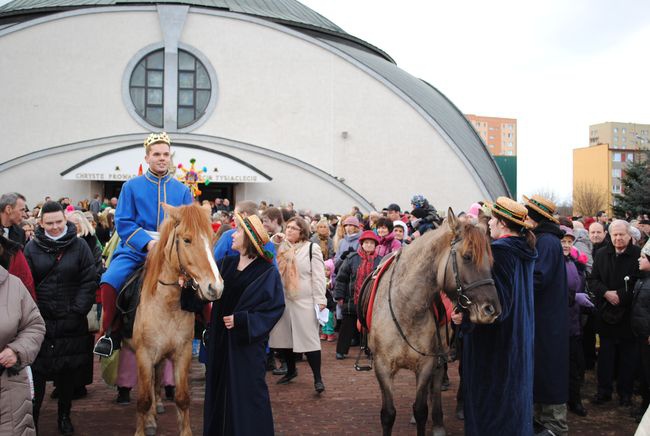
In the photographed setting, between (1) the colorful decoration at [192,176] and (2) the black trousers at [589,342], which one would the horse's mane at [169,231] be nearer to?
(2) the black trousers at [589,342]

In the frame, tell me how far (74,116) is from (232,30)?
7142 mm

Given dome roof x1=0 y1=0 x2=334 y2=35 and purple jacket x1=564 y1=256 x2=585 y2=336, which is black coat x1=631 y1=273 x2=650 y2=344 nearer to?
purple jacket x1=564 y1=256 x2=585 y2=336

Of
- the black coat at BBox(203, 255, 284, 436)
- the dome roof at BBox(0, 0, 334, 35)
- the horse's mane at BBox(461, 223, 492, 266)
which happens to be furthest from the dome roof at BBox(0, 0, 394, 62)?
the horse's mane at BBox(461, 223, 492, 266)

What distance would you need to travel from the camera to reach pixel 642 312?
6695 millimetres

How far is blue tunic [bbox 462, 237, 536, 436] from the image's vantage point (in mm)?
4867

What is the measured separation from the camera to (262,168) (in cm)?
2434

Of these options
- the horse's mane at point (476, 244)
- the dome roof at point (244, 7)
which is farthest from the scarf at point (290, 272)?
the dome roof at point (244, 7)

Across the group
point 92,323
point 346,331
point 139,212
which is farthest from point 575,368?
point 92,323

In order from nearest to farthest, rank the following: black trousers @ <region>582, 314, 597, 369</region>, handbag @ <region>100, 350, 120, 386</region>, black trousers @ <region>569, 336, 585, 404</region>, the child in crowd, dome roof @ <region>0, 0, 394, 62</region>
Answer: handbag @ <region>100, 350, 120, 386</region> < black trousers @ <region>569, 336, 585, 404</region> < black trousers @ <region>582, 314, 597, 369</region> < the child in crowd < dome roof @ <region>0, 0, 394, 62</region>

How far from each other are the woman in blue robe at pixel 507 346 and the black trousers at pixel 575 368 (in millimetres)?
2497

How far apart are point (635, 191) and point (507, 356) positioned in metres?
22.7

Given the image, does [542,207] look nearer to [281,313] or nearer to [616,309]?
[281,313]

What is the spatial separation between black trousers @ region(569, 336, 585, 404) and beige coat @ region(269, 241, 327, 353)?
3.13 m

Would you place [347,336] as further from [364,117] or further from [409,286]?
[364,117]
